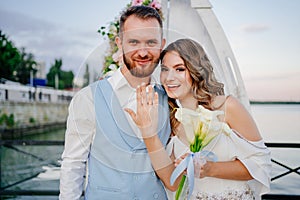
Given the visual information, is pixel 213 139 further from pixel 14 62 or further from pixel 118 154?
pixel 14 62

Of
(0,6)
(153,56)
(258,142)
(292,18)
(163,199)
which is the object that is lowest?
(163,199)

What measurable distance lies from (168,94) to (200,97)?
0.32 feet

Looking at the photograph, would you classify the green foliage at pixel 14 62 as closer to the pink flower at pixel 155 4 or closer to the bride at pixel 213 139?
the pink flower at pixel 155 4

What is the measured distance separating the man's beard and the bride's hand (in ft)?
0.11

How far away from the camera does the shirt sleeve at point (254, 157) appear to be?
1.21 metres

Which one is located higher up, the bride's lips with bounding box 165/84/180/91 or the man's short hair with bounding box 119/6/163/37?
the man's short hair with bounding box 119/6/163/37

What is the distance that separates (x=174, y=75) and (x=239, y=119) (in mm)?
259

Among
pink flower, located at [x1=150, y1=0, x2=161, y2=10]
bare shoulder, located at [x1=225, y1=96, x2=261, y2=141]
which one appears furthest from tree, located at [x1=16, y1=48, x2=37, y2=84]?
bare shoulder, located at [x1=225, y1=96, x2=261, y2=141]

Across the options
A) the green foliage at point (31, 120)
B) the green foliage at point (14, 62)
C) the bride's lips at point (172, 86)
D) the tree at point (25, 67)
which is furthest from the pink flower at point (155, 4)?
the tree at point (25, 67)

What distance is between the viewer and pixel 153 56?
106 cm

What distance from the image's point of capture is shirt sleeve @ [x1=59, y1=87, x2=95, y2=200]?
1172mm

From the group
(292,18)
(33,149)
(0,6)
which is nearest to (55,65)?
(0,6)

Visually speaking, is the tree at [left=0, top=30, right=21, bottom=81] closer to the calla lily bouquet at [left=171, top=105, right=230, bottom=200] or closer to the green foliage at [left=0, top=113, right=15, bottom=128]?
the green foliage at [left=0, top=113, right=15, bottom=128]

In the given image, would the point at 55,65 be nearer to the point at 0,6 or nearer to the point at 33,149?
the point at 0,6
